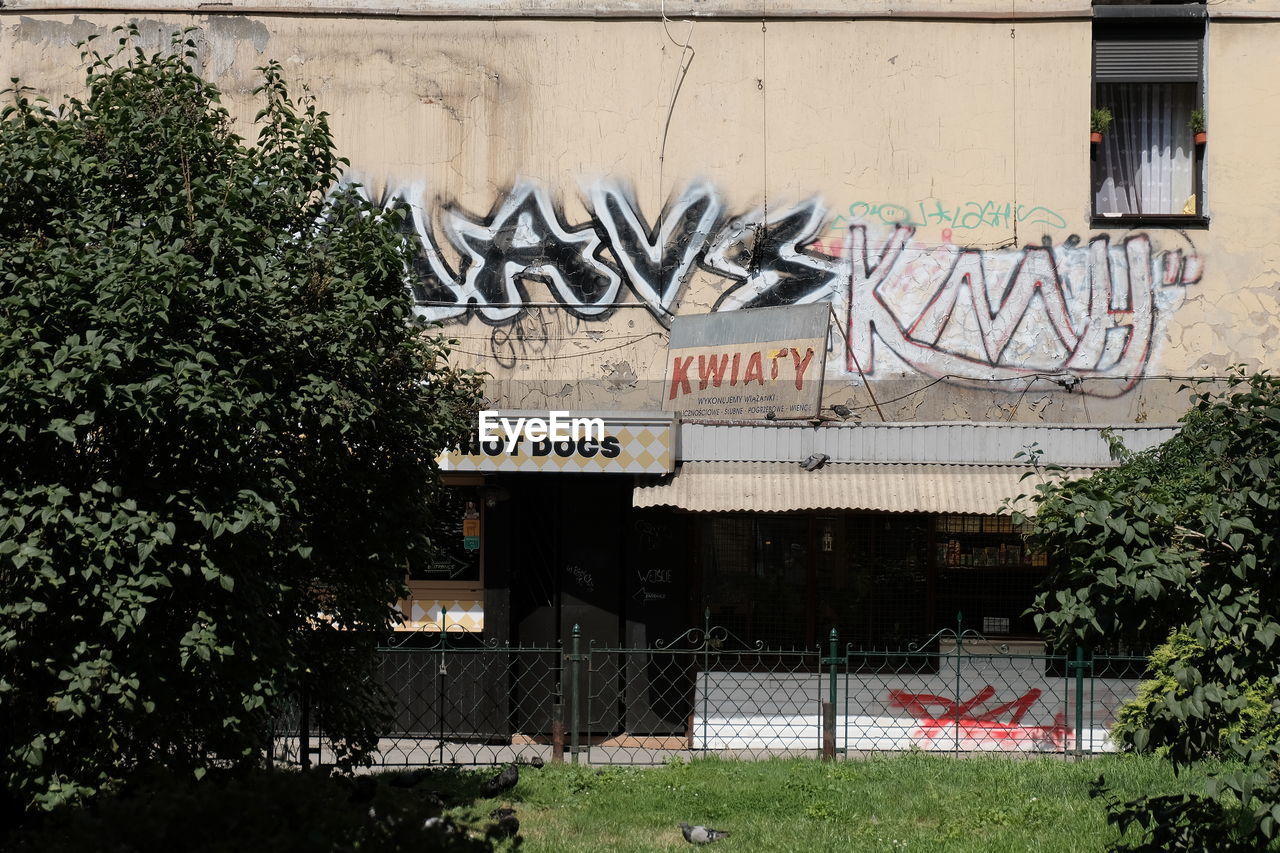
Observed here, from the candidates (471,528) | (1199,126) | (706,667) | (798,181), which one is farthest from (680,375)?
(1199,126)

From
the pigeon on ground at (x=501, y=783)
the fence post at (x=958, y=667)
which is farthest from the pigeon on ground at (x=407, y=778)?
Answer: the fence post at (x=958, y=667)

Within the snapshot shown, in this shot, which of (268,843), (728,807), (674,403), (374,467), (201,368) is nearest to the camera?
(268,843)

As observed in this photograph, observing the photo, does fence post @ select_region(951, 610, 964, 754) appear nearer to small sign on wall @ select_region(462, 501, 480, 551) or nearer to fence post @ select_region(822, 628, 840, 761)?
fence post @ select_region(822, 628, 840, 761)

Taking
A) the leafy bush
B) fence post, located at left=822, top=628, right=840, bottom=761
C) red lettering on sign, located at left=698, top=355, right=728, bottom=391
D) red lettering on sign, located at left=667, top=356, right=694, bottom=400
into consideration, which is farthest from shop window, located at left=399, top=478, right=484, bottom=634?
the leafy bush

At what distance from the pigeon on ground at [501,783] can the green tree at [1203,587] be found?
5.03 meters

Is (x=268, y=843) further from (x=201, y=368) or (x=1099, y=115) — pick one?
(x=1099, y=115)

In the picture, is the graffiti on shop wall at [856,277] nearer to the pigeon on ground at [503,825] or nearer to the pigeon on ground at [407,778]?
the pigeon on ground at [407,778]

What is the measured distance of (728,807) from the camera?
9070 mm

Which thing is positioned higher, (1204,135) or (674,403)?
(1204,135)

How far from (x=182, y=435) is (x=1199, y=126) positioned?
10.2m

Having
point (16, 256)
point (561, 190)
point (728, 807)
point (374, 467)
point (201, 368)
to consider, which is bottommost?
point (728, 807)

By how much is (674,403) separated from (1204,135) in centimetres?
568

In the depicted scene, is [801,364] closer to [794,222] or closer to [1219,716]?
[794,222]

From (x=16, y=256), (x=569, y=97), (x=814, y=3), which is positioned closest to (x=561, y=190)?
(x=569, y=97)
